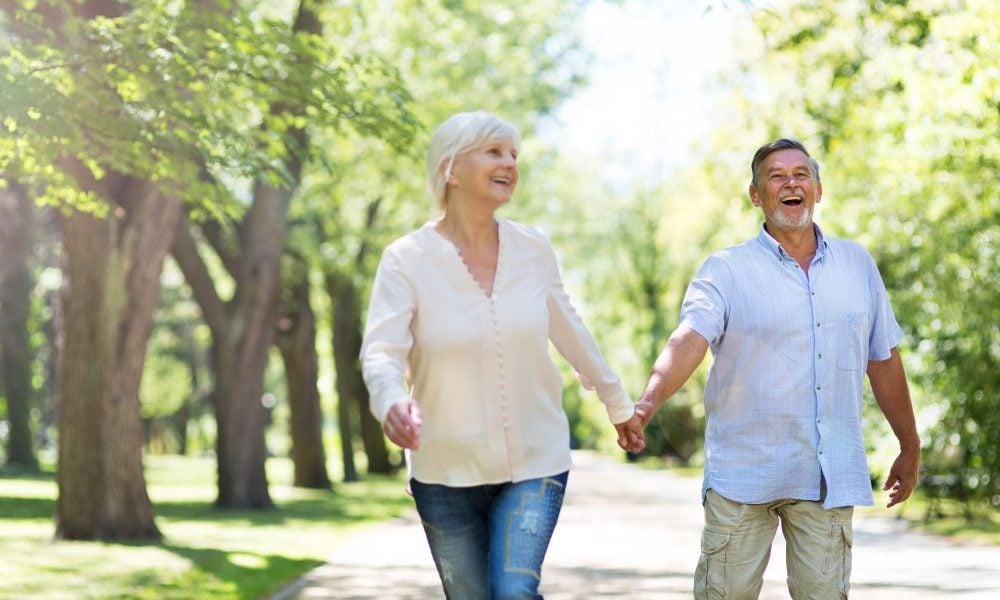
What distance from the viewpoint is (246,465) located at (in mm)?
22562

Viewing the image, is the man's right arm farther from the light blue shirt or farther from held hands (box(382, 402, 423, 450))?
held hands (box(382, 402, 423, 450))

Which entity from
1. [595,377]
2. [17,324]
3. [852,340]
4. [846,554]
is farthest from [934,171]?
[17,324]

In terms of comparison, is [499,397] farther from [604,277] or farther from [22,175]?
[604,277]

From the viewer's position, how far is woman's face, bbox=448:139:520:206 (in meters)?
4.91

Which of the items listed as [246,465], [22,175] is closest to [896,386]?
[22,175]

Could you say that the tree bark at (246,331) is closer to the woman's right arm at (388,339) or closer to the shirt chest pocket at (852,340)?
the shirt chest pocket at (852,340)

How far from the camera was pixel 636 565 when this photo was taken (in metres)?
13.9

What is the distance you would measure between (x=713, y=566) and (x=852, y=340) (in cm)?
90

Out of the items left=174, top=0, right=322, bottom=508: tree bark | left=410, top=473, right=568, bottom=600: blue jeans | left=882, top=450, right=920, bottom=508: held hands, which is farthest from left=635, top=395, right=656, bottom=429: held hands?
left=174, top=0, right=322, bottom=508: tree bark

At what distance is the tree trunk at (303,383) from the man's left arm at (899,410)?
22.6 metres

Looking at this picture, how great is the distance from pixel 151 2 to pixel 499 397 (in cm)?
581

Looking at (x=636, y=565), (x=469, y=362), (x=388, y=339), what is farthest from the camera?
(x=636, y=565)

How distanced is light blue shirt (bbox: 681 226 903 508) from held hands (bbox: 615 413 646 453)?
0.92 feet

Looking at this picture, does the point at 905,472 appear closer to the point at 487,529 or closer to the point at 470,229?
the point at 487,529
